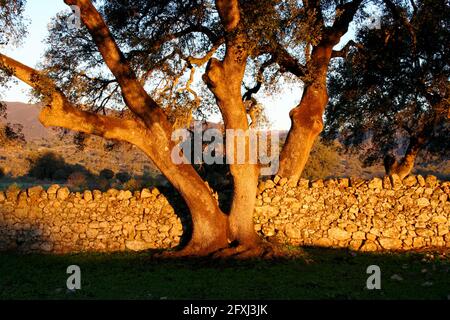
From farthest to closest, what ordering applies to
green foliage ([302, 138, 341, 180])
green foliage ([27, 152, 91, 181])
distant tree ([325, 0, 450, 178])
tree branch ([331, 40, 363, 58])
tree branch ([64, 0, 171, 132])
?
green foliage ([27, 152, 91, 181]) < green foliage ([302, 138, 341, 180]) < tree branch ([331, 40, 363, 58]) < distant tree ([325, 0, 450, 178]) < tree branch ([64, 0, 171, 132])

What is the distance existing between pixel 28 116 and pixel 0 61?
9326cm

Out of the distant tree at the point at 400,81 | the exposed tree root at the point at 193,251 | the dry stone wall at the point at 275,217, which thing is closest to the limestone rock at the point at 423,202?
the dry stone wall at the point at 275,217

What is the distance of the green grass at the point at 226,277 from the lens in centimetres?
999

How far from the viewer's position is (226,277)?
11.6 metres

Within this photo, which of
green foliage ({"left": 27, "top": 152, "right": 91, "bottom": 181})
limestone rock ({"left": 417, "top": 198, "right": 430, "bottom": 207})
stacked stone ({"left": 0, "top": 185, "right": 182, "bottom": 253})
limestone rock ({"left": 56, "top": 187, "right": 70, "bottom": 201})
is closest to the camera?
stacked stone ({"left": 0, "top": 185, "right": 182, "bottom": 253})

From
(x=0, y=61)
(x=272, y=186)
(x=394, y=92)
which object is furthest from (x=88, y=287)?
(x=394, y=92)

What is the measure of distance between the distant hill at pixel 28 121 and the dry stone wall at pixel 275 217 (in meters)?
57.2

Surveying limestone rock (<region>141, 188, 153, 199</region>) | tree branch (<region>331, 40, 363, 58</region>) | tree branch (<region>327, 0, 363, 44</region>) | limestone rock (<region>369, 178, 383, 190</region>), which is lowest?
limestone rock (<region>141, 188, 153, 199</region>)

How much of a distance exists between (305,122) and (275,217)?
9.30 ft

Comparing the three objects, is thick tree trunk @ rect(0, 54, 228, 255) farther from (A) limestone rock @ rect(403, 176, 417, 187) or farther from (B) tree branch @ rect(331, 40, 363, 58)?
(B) tree branch @ rect(331, 40, 363, 58)

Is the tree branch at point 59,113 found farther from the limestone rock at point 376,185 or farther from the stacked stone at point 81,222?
the limestone rock at point 376,185

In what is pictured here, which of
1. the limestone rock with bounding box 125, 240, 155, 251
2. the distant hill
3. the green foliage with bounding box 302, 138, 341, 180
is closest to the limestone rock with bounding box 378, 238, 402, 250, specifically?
the limestone rock with bounding box 125, 240, 155, 251

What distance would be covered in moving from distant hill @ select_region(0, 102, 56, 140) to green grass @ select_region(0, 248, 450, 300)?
60001 mm

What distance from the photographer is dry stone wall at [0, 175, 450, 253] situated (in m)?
15.1
